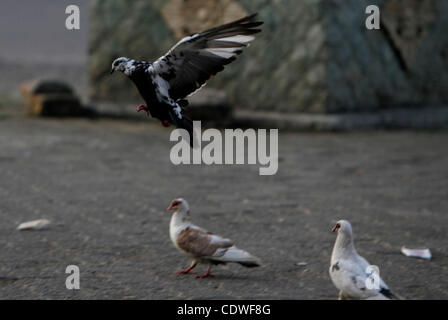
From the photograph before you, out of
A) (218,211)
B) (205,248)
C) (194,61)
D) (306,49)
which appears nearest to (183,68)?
(194,61)

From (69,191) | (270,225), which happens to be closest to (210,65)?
(270,225)

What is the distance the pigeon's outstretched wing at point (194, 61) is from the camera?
150cm

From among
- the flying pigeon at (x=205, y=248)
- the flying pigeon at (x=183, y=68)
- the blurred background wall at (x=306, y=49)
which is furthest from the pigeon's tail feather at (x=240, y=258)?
the blurred background wall at (x=306, y=49)

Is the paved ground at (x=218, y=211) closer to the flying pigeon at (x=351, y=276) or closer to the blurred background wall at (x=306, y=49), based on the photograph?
the flying pigeon at (x=351, y=276)

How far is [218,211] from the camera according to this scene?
4379mm

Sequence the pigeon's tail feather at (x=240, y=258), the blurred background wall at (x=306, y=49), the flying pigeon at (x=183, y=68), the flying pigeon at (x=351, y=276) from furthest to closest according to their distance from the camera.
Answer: the blurred background wall at (x=306, y=49) → the pigeon's tail feather at (x=240, y=258) → the flying pigeon at (x=351, y=276) → the flying pigeon at (x=183, y=68)

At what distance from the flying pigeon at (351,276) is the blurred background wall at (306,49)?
4410 mm

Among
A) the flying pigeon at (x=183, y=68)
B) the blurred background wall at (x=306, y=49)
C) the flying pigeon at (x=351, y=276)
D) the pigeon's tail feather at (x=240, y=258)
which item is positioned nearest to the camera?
the flying pigeon at (x=183, y=68)

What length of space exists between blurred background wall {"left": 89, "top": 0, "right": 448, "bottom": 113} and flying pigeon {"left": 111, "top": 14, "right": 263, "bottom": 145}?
207 inches

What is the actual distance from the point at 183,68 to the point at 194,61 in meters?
0.03

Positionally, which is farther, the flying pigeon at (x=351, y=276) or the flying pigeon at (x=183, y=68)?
the flying pigeon at (x=351, y=276)

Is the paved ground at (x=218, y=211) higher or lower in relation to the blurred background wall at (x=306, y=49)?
lower

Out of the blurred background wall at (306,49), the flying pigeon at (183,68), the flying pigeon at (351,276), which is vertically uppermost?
the blurred background wall at (306,49)

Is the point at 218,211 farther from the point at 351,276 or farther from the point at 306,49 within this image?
the point at 306,49
